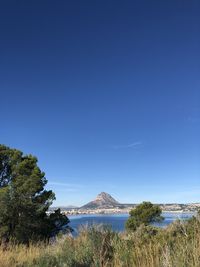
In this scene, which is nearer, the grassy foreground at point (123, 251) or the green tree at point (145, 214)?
the grassy foreground at point (123, 251)

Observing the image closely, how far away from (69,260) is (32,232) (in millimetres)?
17036

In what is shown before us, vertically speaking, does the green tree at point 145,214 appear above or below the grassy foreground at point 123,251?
above

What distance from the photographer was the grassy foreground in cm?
625

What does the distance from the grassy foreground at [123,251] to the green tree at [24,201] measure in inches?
478

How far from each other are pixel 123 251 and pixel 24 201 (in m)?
17.6

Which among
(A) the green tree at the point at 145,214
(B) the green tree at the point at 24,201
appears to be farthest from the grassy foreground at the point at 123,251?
(A) the green tree at the point at 145,214

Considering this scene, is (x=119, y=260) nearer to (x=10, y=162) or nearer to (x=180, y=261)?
(x=180, y=261)

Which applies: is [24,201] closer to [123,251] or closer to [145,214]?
[123,251]

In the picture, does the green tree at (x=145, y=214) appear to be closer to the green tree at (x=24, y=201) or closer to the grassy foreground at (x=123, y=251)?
the green tree at (x=24, y=201)

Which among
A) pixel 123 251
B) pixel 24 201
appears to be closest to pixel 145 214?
pixel 24 201

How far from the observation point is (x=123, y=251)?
333 inches

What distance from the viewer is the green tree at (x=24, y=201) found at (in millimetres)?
24266

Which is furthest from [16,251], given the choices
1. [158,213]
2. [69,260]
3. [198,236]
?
[158,213]

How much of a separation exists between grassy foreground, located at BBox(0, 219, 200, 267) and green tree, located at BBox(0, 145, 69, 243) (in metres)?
12.1
